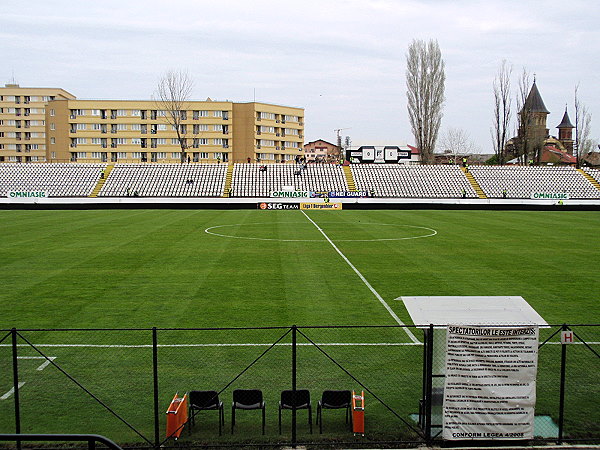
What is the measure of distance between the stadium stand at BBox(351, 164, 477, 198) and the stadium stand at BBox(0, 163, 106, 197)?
33326 millimetres

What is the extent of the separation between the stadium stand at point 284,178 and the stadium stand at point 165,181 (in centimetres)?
244

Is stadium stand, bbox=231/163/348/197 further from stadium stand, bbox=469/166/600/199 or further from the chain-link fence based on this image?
the chain-link fence

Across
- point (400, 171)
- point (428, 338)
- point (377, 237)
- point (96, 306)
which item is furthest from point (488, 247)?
point (400, 171)

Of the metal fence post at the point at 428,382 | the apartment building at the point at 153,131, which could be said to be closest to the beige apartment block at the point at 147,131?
the apartment building at the point at 153,131

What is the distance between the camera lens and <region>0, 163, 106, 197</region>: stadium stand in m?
67.5

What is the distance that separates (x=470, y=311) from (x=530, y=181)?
65.8m

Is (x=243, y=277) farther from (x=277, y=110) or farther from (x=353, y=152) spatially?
(x=277, y=110)

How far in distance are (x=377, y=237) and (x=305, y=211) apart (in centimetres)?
2434

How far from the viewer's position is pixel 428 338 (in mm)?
9273

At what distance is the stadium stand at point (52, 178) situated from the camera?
221 feet

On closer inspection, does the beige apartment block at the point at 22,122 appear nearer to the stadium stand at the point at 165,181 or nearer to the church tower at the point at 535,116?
the stadium stand at the point at 165,181

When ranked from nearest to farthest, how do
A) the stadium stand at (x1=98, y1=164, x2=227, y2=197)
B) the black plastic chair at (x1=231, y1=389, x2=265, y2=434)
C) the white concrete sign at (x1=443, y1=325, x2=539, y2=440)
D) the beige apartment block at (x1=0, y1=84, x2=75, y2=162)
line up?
the white concrete sign at (x1=443, y1=325, x2=539, y2=440) → the black plastic chair at (x1=231, y1=389, x2=265, y2=434) → the stadium stand at (x1=98, y1=164, x2=227, y2=197) → the beige apartment block at (x1=0, y1=84, x2=75, y2=162)

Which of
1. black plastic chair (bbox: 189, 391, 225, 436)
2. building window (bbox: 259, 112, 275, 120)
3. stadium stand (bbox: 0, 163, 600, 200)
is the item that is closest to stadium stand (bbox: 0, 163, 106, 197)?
stadium stand (bbox: 0, 163, 600, 200)

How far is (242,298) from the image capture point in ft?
62.6
